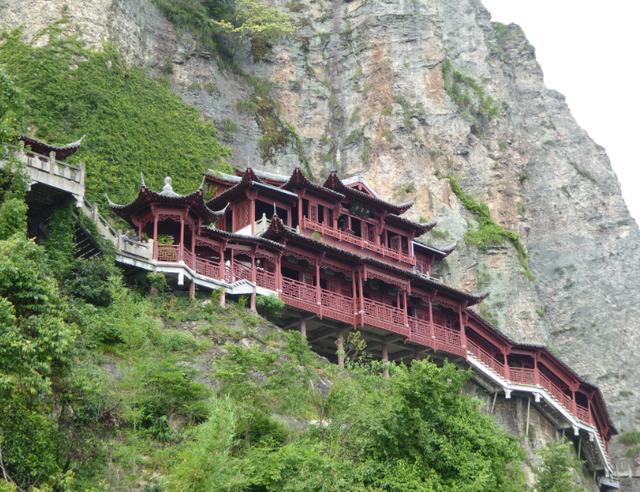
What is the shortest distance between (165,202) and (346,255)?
335 inches

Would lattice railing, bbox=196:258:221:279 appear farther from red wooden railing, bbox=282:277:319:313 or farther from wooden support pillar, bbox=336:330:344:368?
wooden support pillar, bbox=336:330:344:368

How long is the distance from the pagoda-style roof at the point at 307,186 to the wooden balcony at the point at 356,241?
1442 millimetres

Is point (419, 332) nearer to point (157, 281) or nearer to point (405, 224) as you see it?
point (405, 224)

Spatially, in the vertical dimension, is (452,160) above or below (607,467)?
above

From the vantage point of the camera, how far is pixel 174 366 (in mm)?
25422

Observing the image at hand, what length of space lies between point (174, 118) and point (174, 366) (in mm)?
27669

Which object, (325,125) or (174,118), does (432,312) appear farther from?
(325,125)

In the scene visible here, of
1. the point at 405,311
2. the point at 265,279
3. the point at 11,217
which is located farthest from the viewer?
the point at 405,311

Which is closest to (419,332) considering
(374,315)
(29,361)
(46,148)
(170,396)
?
(374,315)

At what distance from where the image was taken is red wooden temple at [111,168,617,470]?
117 feet

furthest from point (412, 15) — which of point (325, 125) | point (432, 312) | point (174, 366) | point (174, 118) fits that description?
point (174, 366)

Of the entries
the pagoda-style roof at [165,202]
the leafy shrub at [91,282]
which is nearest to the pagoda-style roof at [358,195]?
the pagoda-style roof at [165,202]

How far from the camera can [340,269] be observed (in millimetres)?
39875

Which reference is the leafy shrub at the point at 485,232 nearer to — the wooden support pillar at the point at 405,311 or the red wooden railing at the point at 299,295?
the wooden support pillar at the point at 405,311
